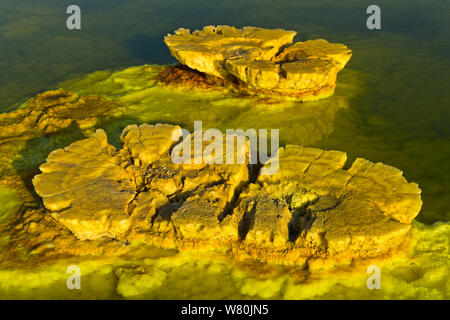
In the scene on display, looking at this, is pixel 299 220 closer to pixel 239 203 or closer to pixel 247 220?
pixel 247 220

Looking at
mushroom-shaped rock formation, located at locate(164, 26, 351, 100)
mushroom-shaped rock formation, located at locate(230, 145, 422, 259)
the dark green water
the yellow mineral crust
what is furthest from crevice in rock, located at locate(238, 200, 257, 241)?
mushroom-shaped rock formation, located at locate(164, 26, 351, 100)

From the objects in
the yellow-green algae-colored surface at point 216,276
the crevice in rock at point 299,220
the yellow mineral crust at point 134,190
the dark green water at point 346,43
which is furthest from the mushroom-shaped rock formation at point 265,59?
the yellow-green algae-colored surface at point 216,276

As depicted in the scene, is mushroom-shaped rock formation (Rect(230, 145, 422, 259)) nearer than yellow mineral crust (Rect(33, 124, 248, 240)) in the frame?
Yes

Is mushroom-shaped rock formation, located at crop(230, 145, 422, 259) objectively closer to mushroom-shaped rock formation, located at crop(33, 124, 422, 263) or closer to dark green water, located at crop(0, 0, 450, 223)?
mushroom-shaped rock formation, located at crop(33, 124, 422, 263)

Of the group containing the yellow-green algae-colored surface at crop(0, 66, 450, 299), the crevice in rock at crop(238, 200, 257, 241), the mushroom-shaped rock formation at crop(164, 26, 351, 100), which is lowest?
the yellow-green algae-colored surface at crop(0, 66, 450, 299)

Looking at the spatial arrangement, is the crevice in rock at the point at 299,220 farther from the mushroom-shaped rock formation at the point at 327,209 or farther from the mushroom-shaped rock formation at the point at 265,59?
the mushroom-shaped rock formation at the point at 265,59
